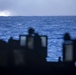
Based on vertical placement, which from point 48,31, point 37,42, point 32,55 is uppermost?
point 48,31

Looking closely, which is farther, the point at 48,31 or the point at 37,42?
the point at 48,31

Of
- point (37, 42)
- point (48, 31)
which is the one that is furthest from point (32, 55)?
point (48, 31)

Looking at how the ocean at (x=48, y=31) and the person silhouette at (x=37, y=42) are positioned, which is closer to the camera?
the person silhouette at (x=37, y=42)

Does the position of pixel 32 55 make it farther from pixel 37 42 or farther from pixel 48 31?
pixel 48 31

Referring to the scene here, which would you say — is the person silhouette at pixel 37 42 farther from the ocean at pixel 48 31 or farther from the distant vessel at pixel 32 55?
the ocean at pixel 48 31

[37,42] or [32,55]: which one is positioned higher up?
[37,42]

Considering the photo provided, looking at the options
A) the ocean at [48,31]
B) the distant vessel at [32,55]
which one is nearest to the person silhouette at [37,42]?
the distant vessel at [32,55]

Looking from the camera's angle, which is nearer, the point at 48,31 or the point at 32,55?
the point at 32,55

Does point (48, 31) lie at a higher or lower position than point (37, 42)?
higher

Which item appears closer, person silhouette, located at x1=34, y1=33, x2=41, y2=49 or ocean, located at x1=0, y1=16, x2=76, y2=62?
person silhouette, located at x1=34, y1=33, x2=41, y2=49

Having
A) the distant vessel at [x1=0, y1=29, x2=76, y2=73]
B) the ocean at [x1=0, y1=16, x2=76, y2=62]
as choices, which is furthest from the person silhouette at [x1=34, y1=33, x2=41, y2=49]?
the ocean at [x1=0, y1=16, x2=76, y2=62]

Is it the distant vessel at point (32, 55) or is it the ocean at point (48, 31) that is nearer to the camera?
the distant vessel at point (32, 55)

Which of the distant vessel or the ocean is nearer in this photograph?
the distant vessel

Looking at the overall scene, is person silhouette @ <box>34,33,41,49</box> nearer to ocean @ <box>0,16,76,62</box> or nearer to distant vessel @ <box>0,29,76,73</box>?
distant vessel @ <box>0,29,76,73</box>
